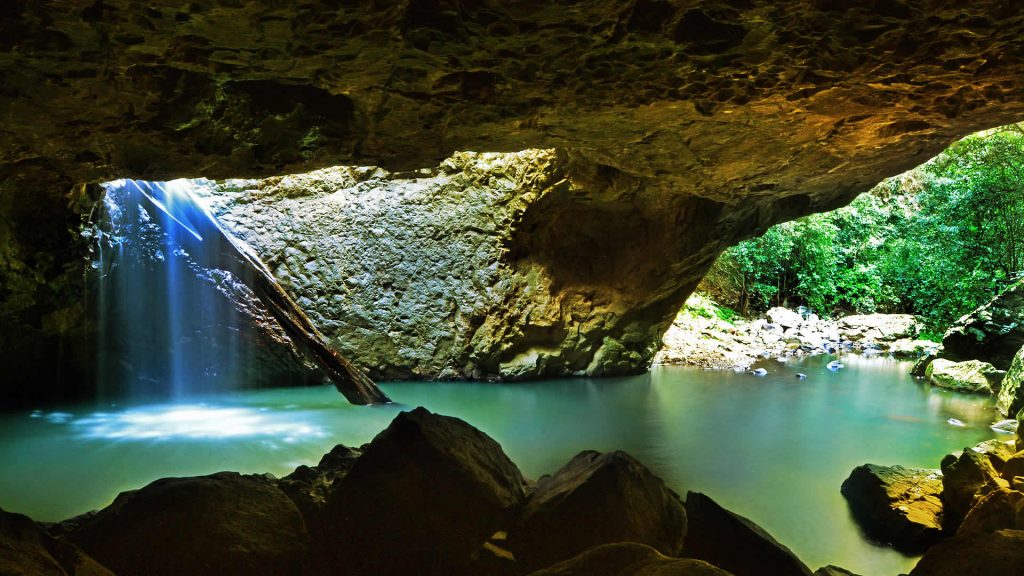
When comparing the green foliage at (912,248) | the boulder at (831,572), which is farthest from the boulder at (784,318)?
the boulder at (831,572)

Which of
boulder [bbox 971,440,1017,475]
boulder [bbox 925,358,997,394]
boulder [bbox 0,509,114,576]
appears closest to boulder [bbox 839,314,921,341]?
boulder [bbox 925,358,997,394]

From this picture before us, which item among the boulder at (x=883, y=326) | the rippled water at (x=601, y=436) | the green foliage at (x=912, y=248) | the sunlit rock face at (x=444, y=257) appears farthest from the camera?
the boulder at (x=883, y=326)

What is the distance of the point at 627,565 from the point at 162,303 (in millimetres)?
6231

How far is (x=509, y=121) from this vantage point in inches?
136

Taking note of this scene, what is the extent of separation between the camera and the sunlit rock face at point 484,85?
2.23 m

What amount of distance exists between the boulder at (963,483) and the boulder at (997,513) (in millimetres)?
361

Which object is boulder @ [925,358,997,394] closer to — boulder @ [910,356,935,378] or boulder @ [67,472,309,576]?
boulder @ [910,356,935,378]

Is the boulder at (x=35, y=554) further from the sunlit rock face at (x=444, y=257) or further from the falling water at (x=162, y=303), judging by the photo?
the sunlit rock face at (x=444, y=257)

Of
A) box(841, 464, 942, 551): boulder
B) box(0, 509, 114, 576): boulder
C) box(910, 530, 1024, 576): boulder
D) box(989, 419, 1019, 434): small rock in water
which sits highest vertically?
box(0, 509, 114, 576): boulder

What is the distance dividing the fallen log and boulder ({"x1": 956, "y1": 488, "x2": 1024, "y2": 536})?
15.9 feet

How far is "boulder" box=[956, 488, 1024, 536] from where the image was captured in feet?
8.85

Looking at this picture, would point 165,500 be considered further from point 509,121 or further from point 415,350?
point 415,350

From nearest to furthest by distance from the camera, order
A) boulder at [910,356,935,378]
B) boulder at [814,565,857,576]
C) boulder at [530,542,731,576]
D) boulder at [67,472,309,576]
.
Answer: boulder at [530,542,731,576] → boulder at [67,472,309,576] → boulder at [814,565,857,576] → boulder at [910,356,935,378]

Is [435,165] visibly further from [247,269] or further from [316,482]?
[247,269]
